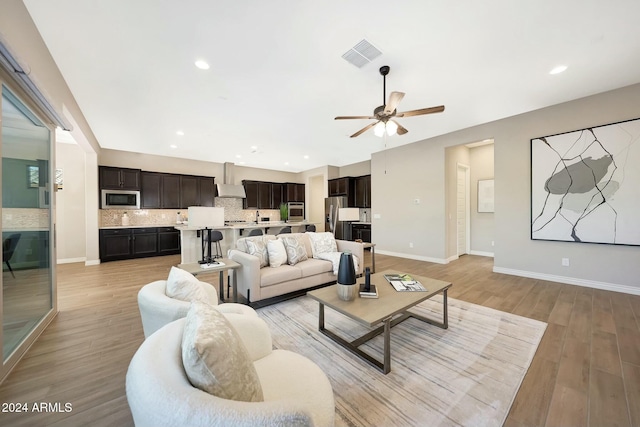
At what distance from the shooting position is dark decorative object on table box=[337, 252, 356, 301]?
2.08m

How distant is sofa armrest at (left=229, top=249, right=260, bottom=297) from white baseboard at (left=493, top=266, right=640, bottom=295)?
4.46 meters

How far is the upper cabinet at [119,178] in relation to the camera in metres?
5.72

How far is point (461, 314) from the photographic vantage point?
107 inches

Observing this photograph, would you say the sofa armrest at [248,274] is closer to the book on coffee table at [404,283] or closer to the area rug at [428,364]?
the area rug at [428,364]

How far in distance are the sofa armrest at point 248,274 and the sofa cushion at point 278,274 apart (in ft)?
0.30

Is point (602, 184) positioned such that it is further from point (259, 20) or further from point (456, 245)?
point (259, 20)

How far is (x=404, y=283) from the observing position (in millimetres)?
2480

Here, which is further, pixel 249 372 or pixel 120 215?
pixel 120 215

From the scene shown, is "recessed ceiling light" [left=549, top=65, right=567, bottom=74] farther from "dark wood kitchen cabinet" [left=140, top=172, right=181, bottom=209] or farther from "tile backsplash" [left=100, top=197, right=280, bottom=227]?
"dark wood kitchen cabinet" [left=140, top=172, right=181, bottom=209]

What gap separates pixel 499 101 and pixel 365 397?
4369mm

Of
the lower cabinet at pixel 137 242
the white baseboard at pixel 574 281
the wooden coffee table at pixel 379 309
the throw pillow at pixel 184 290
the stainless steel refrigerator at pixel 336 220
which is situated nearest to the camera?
the throw pillow at pixel 184 290

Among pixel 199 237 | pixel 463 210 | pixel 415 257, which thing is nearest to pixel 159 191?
pixel 199 237

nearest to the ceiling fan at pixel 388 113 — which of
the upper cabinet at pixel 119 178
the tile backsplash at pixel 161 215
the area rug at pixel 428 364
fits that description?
the area rug at pixel 428 364

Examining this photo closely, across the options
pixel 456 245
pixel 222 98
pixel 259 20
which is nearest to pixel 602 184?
pixel 456 245
